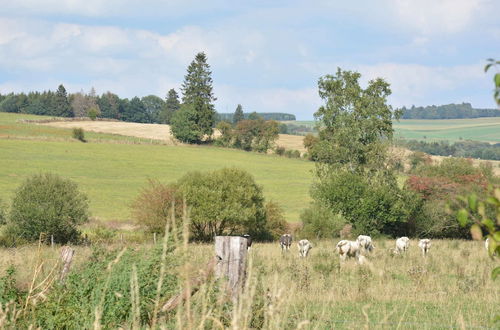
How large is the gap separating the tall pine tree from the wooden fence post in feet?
294

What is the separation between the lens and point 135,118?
530ft

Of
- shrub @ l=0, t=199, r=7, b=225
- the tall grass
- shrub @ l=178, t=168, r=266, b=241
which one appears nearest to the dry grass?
shrub @ l=178, t=168, r=266, b=241

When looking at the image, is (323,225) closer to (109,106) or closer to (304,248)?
(304,248)

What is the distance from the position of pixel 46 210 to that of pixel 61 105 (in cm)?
11880

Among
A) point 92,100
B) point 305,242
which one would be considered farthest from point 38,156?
point 92,100

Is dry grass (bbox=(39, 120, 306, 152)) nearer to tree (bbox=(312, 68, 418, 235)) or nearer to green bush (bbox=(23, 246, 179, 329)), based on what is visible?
tree (bbox=(312, 68, 418, 235))

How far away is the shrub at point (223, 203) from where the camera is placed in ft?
127

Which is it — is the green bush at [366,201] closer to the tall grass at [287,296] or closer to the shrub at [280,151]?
the tall grass at [287,296]

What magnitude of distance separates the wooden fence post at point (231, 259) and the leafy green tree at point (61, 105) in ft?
478

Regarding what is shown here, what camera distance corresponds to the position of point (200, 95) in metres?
107

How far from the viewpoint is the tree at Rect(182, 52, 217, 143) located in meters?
101

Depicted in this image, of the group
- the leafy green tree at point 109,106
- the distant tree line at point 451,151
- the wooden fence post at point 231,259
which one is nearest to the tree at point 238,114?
the leafy green tree at point 109,106

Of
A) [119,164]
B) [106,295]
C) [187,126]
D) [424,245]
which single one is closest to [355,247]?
[424,245]

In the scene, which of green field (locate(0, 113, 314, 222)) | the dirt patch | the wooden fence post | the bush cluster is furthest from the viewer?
the dirt patch
